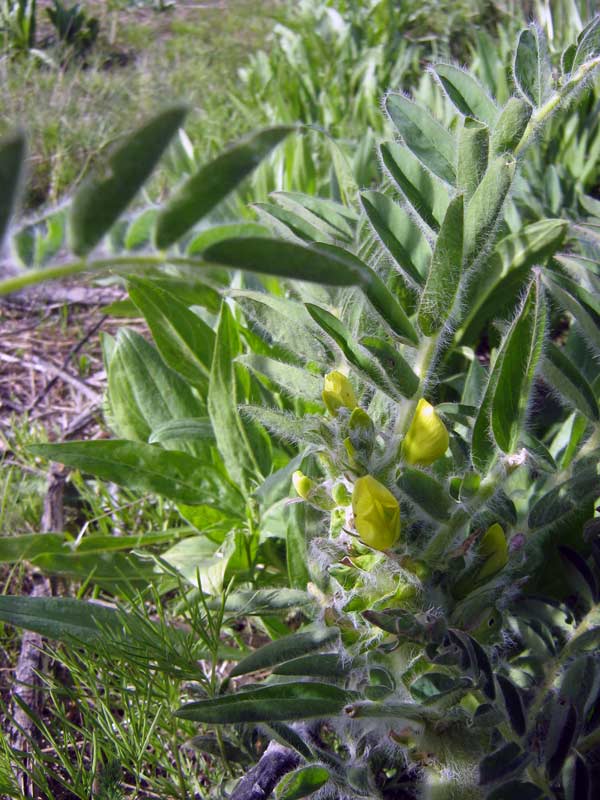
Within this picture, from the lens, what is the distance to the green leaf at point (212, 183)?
50 cm

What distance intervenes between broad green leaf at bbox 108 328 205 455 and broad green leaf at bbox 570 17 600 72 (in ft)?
3.19

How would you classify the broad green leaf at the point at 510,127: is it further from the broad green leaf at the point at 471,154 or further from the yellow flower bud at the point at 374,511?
the yellow flower bud at the point at 374,511

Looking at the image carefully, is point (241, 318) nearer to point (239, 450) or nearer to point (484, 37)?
point (239, 450)

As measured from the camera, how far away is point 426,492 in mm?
937

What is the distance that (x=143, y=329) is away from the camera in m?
2.61

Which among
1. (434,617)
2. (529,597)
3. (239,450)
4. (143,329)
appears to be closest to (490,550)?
(434,617)

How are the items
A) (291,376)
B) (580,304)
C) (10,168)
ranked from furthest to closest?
(291,376), (580,304), (10,168)

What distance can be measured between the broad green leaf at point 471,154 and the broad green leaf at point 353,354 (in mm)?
244

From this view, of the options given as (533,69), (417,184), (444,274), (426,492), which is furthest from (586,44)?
(426,492)

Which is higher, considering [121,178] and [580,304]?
[121,178]

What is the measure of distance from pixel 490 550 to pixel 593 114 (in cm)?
198

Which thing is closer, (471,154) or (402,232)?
(471,154)

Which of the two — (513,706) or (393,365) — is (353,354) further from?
(513,706)

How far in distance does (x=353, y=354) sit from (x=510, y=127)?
0.35m
